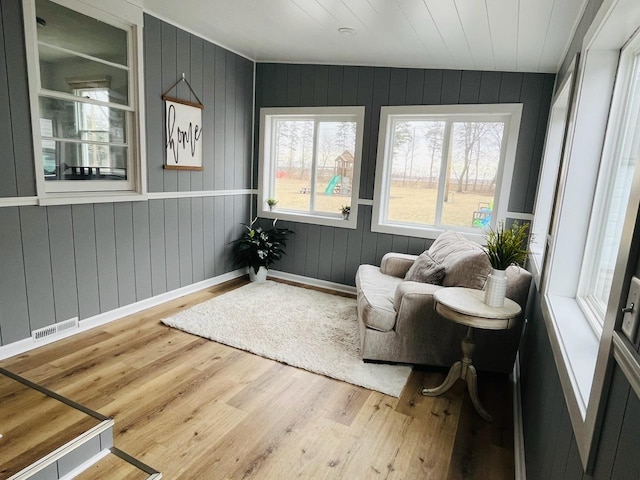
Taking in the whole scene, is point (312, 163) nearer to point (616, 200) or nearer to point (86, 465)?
point (616, 200)

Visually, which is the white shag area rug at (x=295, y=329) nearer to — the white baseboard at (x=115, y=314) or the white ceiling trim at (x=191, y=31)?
the white baseboard at (x=115, y=314)

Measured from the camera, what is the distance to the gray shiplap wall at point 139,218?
258 cm

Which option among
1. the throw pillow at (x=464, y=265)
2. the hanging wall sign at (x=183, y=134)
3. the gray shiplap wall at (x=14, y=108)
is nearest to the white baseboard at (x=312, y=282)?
the throw pillow at (x=464, y=265)

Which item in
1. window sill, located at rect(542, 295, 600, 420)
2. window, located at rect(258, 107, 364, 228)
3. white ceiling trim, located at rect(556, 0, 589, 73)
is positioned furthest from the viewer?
window, located at rect(258, 107, 364, 228)

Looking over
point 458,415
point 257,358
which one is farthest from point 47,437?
point 458,415

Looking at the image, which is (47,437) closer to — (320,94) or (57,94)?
(57,94)

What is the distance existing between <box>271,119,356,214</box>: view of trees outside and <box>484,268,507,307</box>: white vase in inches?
94.4

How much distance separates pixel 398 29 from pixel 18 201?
2912mm

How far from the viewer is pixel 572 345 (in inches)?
55.4

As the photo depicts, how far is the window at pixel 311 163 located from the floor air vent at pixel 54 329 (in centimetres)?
237

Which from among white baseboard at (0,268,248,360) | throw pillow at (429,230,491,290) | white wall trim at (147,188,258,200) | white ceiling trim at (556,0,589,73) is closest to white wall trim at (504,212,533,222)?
throw pillow at (429,230,491,290)

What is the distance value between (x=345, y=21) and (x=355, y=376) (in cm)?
255

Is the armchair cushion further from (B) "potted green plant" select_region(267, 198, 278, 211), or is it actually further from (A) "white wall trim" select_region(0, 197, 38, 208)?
(A) "white wall trim" select_region(0, 197, 38, 208)

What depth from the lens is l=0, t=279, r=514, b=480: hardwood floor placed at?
189 cm
